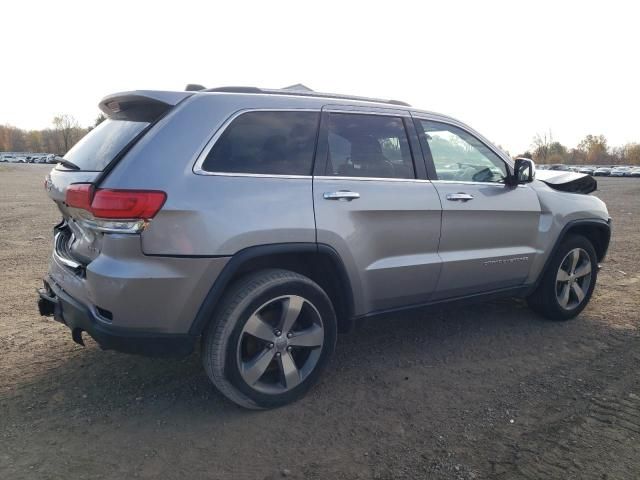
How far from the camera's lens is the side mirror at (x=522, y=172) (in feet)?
14.1

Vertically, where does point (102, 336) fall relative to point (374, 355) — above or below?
above

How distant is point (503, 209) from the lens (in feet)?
13.9

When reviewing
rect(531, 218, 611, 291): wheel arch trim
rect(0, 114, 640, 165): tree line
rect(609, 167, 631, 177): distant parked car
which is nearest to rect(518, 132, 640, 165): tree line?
rect(0, 114, 640, 165): tree line

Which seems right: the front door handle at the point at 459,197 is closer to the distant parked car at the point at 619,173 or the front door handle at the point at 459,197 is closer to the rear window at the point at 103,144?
the rear window at the point at 103,144

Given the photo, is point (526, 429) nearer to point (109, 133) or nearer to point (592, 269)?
point (592, 269)

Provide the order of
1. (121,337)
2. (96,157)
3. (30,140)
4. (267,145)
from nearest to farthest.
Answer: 1. (121,337)
2. (96,157)
3. (267,145)
4. (30,140)

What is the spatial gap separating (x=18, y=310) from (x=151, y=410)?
243 centimetres

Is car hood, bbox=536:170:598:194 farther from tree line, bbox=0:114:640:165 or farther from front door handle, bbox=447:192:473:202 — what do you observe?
tree line, bbox=0:114:640:165

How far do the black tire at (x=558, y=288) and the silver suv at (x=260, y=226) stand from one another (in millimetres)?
827

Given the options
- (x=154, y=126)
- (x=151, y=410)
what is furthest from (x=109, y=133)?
(x=151, y=410)

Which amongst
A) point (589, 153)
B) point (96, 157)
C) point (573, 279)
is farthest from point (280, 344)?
point (589, 153)

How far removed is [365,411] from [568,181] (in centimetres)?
305

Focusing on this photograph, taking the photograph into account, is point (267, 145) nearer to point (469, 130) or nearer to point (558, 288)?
point (469, 130)

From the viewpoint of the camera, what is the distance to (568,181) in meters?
4.82
